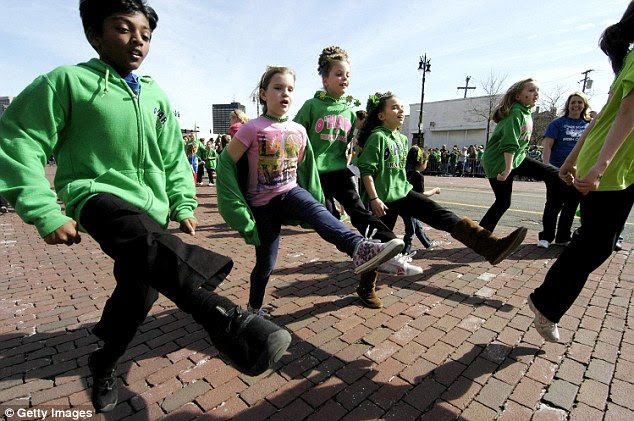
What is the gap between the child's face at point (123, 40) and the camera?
1725 millimetres

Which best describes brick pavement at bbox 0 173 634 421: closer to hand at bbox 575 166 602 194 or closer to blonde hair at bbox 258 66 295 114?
hand at bbox 575 166 602 194

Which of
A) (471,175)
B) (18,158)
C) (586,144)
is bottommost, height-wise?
(471,175)

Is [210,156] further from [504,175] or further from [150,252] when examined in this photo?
[150,252]

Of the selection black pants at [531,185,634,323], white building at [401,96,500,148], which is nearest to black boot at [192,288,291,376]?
black pants at [531,185,634,323]

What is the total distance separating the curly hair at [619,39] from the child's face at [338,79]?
1.80 metres

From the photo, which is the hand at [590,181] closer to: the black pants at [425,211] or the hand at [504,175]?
the black pants at [425,211]

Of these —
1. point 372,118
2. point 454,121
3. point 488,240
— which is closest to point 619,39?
point 488,240

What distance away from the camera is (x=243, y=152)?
2457mm

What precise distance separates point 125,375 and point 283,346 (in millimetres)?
1312

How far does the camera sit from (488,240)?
2.70 metres

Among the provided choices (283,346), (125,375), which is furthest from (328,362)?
(125,375)

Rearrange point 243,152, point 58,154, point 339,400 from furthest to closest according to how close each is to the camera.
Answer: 1. point 243,152
2. point 339,400
3. point 58,154

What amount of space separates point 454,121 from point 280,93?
138 feet

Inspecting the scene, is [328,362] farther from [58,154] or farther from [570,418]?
[58,154]
